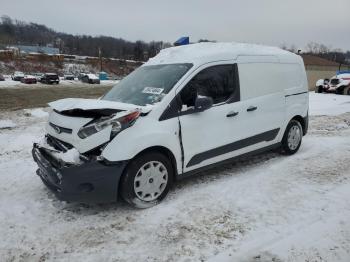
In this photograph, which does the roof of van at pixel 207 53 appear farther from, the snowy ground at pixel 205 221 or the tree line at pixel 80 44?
the tree line at pixel 80 44

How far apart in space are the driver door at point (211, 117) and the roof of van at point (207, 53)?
0.16 meters

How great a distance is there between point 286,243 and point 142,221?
1567 millimetres

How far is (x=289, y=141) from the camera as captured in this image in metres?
6.27

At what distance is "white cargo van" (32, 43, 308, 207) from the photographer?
3.84 m

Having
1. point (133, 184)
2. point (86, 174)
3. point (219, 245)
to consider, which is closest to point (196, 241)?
point (219, 245)

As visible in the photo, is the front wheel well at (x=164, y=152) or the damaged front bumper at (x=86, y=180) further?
the front wheel well at (x=164, y=152)

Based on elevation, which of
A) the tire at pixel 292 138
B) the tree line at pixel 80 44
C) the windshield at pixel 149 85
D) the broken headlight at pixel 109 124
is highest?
the tree line at pixel 80 44

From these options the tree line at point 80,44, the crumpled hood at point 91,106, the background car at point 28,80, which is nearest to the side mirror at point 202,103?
the crumpled hood at point 91,106

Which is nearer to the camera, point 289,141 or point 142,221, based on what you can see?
point 142,221

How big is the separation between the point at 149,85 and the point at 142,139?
3.55 feet

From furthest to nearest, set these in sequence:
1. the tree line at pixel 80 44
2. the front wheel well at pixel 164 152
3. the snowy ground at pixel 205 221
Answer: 1. the tree line at pixel 80 44
2. the front wheel well at pixel 164 152
3. the snowy ground at pixel 205 221

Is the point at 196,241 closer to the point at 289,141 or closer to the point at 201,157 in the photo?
the point at 201,157

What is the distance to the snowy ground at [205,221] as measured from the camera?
3.29 m

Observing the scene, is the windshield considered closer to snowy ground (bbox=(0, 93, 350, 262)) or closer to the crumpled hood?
the crumpled hood
